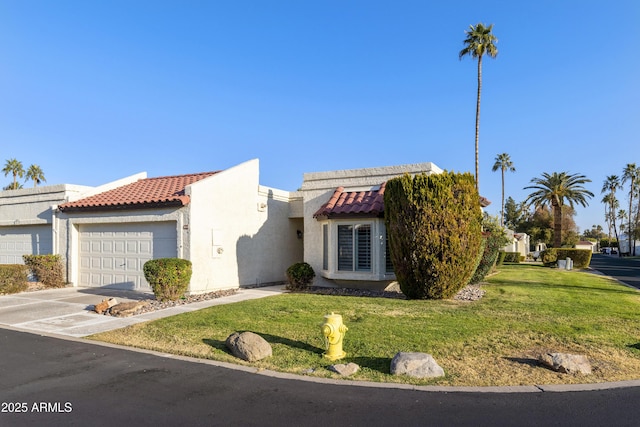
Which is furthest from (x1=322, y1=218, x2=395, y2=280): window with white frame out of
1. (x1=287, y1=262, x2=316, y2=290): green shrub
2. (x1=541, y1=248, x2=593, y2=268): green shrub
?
(x1=541, y1=248, x2=593, y2=268): green shrub

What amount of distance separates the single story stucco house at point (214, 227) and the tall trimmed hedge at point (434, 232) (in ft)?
6.58

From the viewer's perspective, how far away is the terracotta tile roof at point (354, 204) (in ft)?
45.8

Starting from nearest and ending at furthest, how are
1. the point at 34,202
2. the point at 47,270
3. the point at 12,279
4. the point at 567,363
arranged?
the point at 567,363 < the point at 12,279 < the point at 47,270 < the point at 34,202

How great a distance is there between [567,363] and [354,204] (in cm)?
916

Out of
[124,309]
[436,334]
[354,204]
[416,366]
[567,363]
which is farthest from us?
[354,204]

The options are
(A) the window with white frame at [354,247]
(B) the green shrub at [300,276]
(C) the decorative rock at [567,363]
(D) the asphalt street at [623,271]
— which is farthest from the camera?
(D) the asphalt street at [623,271]

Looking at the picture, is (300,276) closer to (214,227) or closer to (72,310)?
(214,227)

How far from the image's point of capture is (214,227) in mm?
14508

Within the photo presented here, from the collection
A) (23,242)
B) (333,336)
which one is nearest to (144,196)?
(23,242)

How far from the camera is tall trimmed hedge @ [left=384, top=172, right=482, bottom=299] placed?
1149 cm

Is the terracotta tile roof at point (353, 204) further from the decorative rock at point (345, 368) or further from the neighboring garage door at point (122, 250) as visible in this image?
the decorative rock at point (345, 368)

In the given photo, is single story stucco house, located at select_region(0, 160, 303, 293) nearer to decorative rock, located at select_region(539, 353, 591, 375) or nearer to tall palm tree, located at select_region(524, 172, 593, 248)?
decorative rock, located at select_region(539, 353, 591, 375)

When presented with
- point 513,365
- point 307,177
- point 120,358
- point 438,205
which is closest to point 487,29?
point 307,177

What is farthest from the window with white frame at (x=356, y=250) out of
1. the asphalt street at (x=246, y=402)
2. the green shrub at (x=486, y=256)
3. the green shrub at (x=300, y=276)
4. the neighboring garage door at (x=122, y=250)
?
the asphalt street at (x=246, y=402)
